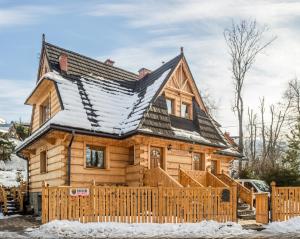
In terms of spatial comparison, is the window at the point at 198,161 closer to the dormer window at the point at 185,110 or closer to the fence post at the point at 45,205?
the dormer window at the point at 185,110

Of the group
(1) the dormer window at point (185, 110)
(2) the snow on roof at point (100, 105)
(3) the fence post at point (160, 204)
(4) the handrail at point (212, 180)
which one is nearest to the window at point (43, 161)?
(2) the snow on roof at point (100, 105)

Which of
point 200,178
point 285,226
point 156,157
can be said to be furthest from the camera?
point 200,178

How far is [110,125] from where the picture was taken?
17.3 m

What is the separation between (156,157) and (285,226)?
7.17 metres

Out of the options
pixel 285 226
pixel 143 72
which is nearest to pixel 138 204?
pixel 285 226

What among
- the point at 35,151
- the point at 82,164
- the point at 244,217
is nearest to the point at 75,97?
the point at 82,164

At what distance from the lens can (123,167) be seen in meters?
17.9

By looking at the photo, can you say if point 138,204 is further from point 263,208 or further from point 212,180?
point 212,180

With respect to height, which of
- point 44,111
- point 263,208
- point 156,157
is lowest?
point 263,208

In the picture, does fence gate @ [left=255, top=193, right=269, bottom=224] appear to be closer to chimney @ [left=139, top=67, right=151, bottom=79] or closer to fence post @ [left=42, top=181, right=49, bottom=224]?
fence post @ [left=42, top=181, right=49, bottom=224]

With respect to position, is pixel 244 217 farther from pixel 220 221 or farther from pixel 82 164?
pixel 82 164

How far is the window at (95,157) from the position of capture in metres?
16.9

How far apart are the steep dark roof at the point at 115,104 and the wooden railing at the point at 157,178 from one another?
179 cm

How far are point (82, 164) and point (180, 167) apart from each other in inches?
193
